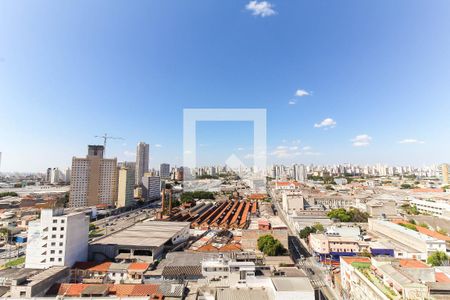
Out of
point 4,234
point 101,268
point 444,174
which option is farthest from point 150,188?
point 444,174

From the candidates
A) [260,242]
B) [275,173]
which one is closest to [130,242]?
[260,242]

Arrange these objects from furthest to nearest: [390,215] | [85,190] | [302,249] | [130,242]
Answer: [85,190], [390,215], [302,249], [130,242]

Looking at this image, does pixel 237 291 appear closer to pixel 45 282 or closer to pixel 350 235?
pixel 45 282

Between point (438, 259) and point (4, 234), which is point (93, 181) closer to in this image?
point (4, 234)

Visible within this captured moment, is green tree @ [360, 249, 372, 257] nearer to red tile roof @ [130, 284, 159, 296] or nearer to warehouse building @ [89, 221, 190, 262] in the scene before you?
warehouse building @ [89, 221, 190, 262]

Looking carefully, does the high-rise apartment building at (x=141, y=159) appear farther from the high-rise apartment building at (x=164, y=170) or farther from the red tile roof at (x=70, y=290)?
the red tile roof at (x=70, y=290)

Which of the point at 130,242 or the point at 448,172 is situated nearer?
the point at 130,242

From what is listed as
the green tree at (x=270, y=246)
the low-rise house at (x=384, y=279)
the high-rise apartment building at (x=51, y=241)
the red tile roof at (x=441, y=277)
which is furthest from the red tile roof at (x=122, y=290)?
the red tile roof at (x=441, y=277)
